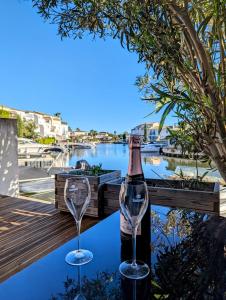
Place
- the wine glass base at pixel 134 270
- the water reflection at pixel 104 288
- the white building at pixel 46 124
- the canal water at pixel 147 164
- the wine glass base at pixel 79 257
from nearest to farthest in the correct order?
Answer: the water reflection at pixel 104 288 < the wine glass base at pixel 134 270 < the wine glass base at pixel 79 257 < the canal water at pixel 147 164 < the white building at pixel 46 124

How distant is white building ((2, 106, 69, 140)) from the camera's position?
108 ft

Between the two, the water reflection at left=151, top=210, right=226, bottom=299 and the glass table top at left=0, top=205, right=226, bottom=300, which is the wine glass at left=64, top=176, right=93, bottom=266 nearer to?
the glass table top at left=0, top=205, right=226, bottom=300

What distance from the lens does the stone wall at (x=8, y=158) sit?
444cm

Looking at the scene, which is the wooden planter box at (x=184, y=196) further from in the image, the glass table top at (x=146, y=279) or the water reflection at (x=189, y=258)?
the glass table top at (x=146, y=279)

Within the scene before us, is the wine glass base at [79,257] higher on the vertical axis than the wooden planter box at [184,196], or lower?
higher

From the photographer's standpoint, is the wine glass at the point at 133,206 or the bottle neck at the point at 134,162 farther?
the bottle neck at the point at 134,162

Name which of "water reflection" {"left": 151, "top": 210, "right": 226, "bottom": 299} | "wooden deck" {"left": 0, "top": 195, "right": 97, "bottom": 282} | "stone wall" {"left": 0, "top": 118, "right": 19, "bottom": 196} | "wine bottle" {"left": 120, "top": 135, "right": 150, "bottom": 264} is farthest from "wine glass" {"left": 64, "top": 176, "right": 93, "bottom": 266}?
"stone wall" {"left": 0, "top": 118, "right": 19, "bottom": 196}

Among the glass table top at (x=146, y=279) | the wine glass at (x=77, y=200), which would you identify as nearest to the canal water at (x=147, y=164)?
the wine glass at (x=77, y=200)

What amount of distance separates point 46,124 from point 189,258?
3786 centimetres

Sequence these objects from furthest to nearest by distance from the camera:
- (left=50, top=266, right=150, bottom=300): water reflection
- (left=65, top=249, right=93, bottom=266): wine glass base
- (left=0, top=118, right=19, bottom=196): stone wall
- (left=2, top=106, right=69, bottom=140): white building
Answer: (left=2, top=106, right=69, bottom=140): white building
(left=0, top=118, right=19, bottom=196): stone wall
(left=65, top=249, right=93, bottom=266): wine glass base
(left=50, top=266, right=150, bottom=300): water reflection

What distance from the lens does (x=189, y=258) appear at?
75cm

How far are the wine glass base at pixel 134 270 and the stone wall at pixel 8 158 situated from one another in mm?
4286

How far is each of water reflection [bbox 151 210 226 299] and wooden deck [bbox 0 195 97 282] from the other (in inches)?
53.7

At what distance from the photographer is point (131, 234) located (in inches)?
30.6
